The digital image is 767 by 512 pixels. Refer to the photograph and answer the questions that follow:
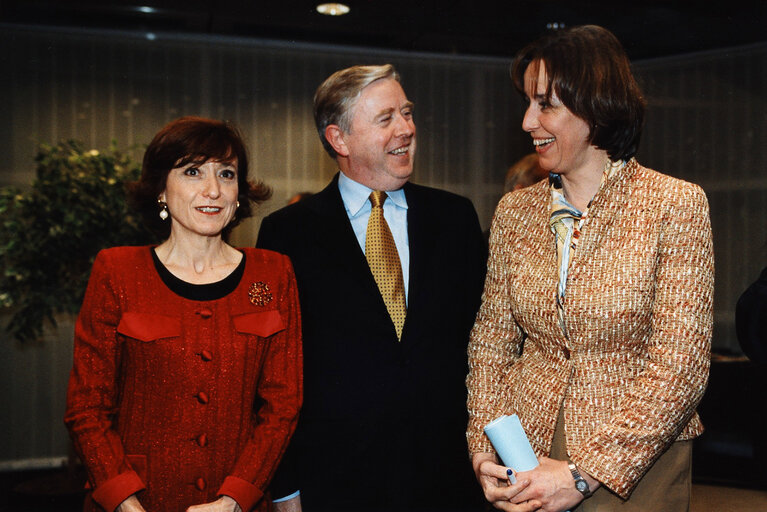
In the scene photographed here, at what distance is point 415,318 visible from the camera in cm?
227

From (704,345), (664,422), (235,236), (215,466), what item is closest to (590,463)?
(664,422)

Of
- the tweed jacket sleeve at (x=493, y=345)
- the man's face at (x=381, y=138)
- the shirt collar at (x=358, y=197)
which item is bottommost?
the tweed jacket sleeve at (x=493, y=345)

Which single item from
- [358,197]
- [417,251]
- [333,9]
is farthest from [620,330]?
[333,9]

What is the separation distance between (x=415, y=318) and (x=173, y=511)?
848 millimetres

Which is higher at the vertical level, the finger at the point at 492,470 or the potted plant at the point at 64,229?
the potted plant at the point at 64,229

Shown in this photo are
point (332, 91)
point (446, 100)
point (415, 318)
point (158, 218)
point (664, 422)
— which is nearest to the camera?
point (664, 422)

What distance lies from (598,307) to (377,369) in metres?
0.73

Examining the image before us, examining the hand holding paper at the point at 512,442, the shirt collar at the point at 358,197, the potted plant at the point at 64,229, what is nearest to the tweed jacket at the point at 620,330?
the hand holding paper at the point at 512,442

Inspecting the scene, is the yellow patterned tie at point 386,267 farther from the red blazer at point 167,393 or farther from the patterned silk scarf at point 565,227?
the patterned silk scarf at point 565,227

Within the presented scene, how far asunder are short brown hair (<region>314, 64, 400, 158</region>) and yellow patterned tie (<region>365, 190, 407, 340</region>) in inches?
15.8

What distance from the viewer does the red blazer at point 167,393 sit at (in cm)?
187

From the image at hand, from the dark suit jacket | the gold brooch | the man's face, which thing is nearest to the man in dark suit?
the dark suit jacket

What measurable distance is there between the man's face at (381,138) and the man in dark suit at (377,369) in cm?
17

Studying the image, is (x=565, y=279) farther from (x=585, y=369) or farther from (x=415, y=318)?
(x=415, y=318)
